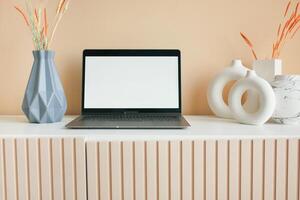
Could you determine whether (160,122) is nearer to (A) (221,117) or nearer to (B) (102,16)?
(A) (221,117)

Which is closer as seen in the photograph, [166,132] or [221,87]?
[166,132]

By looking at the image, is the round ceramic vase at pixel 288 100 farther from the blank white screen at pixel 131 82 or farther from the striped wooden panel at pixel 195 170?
the blank white screen at pixel 131 82

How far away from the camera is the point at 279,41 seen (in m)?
1.15

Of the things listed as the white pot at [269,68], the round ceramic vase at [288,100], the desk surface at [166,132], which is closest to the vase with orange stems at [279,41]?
the white pot at [269,68]

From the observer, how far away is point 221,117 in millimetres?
1127

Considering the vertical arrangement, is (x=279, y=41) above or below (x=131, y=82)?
above

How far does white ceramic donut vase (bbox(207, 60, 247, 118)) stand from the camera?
1111mm

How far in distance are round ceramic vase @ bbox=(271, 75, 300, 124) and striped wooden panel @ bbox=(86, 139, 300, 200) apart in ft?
0.56

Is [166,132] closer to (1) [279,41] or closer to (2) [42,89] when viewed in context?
(2) [42,89]

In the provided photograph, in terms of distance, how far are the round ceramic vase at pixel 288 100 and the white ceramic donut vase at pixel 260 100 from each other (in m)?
0.05

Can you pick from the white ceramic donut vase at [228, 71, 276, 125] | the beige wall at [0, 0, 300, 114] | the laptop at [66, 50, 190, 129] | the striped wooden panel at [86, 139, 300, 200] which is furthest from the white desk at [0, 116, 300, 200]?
the beige wall at [0, 0, 300, 114]

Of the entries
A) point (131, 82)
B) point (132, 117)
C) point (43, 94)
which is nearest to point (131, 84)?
point (131, 82)

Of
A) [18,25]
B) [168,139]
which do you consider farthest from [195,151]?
[18,25]

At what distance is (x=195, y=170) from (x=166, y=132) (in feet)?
0.42
